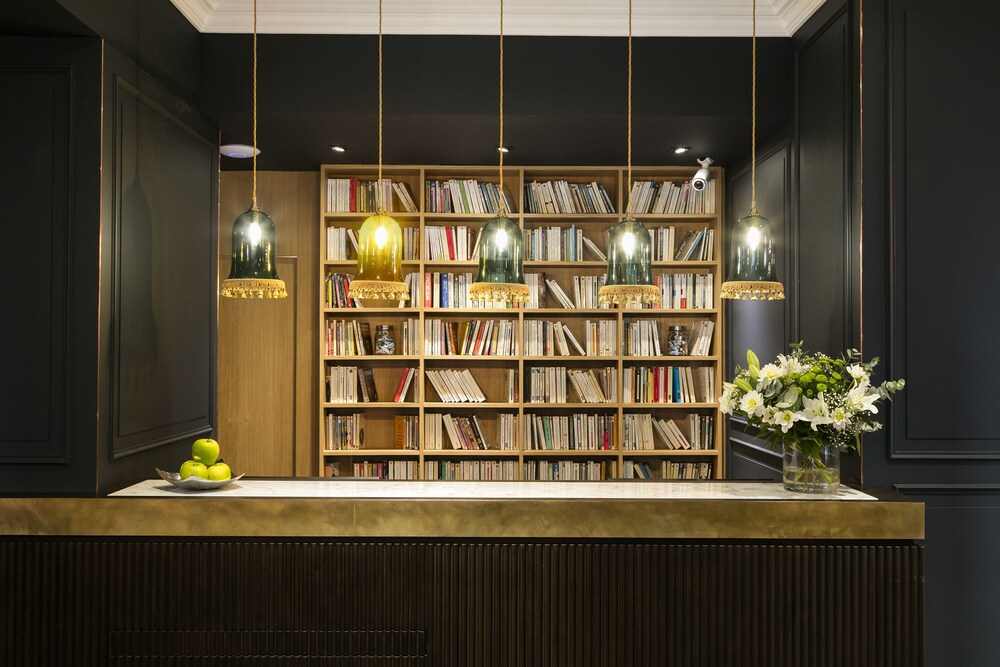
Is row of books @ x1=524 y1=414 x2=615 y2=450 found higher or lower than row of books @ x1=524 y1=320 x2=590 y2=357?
→ lower

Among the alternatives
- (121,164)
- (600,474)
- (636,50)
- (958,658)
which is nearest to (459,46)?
(636,50)

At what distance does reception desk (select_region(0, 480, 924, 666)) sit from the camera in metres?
2.48

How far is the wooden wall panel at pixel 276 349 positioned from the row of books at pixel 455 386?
0.83m

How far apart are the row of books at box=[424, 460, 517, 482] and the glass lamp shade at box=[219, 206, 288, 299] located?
7.64ft

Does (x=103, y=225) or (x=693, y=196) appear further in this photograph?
(x=693, y=196)

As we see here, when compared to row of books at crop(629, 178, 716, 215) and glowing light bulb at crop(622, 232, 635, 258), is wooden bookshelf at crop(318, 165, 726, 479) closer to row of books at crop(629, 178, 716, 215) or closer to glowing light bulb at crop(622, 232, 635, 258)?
row of books at crop(629, 178, 716, 215)

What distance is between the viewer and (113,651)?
2498 millimetres

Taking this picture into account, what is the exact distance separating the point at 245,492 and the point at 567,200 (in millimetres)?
2882

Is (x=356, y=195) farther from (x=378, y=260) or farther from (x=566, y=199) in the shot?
(x=378, y=260)

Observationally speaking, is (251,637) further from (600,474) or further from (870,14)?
(870,14)

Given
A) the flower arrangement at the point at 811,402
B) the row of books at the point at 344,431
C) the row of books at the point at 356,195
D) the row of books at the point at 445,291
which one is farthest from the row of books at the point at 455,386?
the flower arrangement at the point at 811,402

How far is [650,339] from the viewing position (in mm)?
4801

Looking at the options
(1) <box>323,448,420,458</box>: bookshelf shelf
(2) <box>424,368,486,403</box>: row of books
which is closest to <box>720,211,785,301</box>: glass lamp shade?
(2) <box>424,368,486,403</box>: row of books

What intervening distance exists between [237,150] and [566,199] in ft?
6.60
